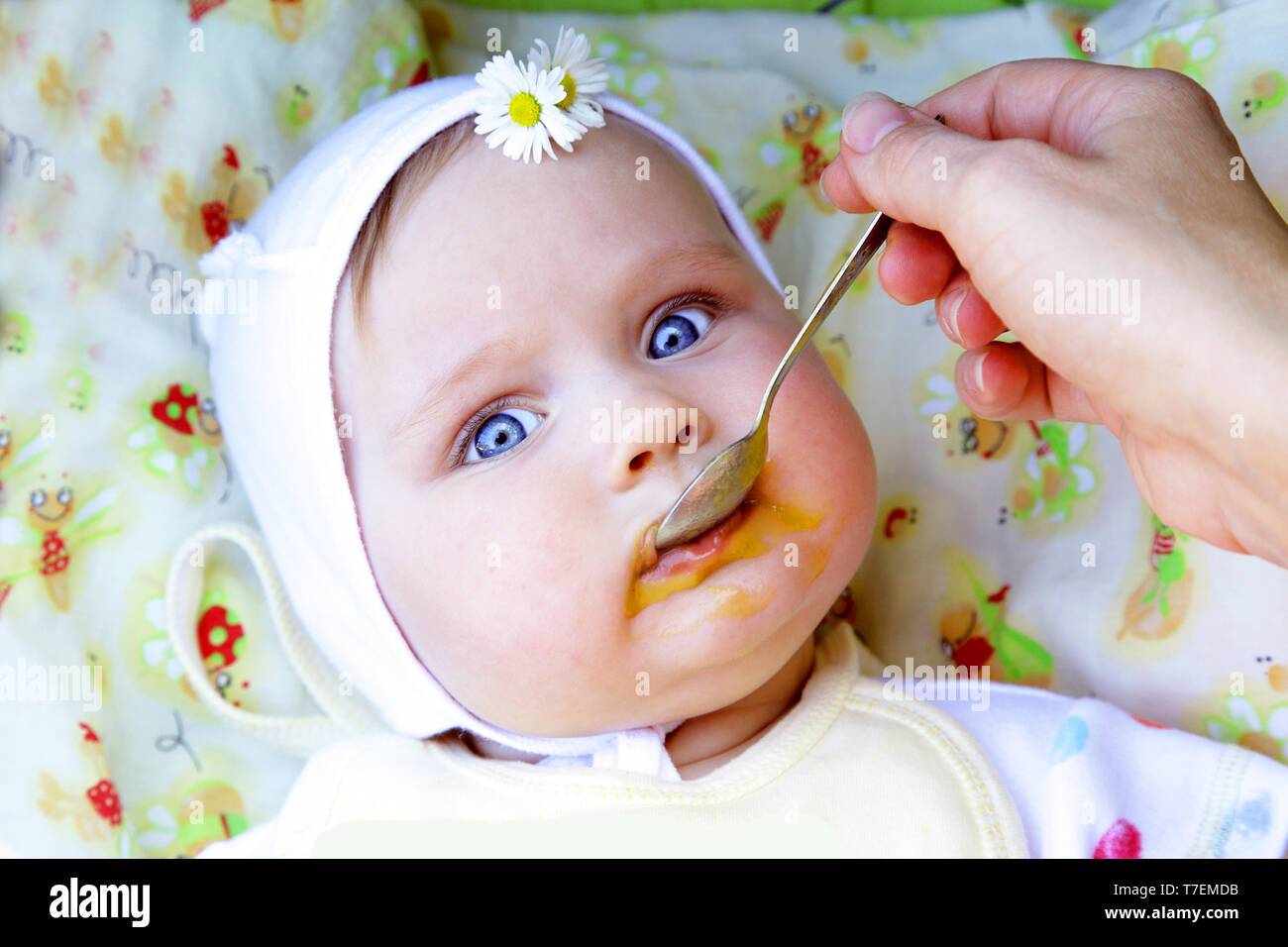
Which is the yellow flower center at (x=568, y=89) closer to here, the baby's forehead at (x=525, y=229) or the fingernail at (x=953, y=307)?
the baby's forehead at (x=525, y=229)

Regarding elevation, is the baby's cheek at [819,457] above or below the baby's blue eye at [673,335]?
below

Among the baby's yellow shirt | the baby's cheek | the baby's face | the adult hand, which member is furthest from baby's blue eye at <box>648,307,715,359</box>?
the baby's yellow shirt

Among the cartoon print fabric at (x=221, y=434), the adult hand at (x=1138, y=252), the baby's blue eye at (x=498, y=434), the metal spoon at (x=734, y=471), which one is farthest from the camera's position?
the cartoon print fabric at (x=221, y=434)

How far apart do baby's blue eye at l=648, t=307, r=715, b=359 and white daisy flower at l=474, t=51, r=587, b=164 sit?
8.0 inches

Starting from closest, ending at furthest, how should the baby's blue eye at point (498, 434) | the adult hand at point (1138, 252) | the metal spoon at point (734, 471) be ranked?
the adult hand at point (1138, 252), the metal spoon at point (734, 471), the baby's blue eye at point (498, 434)

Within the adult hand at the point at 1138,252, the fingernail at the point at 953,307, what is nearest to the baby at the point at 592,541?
the fingernail at the point at 953,307

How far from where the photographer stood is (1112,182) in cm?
90

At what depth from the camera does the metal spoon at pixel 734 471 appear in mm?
986

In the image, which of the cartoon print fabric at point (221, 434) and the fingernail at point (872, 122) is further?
the cartoon print fabric at point (221, 434)

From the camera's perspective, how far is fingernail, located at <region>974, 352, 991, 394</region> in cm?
115

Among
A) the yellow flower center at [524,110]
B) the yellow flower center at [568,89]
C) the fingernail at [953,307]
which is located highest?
the yellow flower center at [568,89]

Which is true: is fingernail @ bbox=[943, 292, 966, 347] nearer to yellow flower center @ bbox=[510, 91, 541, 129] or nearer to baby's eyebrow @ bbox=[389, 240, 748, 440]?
baby's eyebrow @ bbox=[389, 240, 748, 440]

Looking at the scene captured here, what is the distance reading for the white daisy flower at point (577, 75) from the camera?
3.86 feet

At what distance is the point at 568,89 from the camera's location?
118 cm
